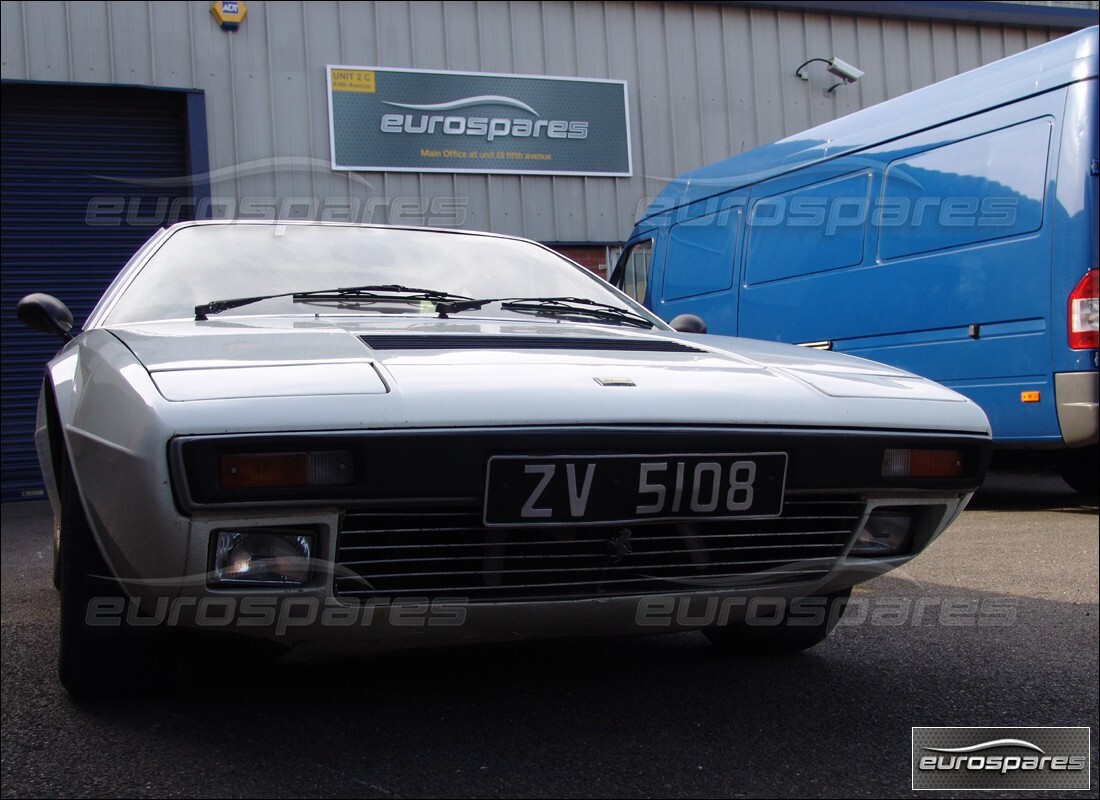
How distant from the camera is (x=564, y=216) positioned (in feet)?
34.2

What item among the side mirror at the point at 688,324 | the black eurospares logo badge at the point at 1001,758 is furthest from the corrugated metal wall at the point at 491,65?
the black eurospares logo badge at the point at 1001,758

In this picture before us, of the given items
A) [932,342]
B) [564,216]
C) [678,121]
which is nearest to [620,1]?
[678,121]

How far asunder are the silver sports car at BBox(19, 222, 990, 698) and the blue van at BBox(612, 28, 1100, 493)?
2.91 meters

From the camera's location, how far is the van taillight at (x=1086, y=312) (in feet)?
16.6

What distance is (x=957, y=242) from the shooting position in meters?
5.68

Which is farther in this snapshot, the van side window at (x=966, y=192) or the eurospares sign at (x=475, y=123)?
the eurospares sign at (x=475, y=123)

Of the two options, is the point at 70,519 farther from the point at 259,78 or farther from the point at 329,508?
the point at 259,78

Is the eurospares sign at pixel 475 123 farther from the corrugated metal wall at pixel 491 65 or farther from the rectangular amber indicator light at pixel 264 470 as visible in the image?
the rectangular amber indicator light at pixel 264 470

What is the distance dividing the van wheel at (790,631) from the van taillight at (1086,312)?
120 inches

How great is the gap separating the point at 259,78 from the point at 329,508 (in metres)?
8.53

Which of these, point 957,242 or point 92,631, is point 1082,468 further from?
point 92,631

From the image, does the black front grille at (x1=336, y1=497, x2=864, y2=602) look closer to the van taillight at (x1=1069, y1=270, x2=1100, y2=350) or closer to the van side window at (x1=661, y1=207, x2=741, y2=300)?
the van taillight at (x1=1069, y1=270, x2=1100, y2=350)

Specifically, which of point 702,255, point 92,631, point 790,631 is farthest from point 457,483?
point 702,255

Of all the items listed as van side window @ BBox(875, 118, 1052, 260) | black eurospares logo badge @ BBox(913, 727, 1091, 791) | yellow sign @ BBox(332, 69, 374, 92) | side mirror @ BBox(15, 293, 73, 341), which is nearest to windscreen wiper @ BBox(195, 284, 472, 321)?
side mirror @ BBox(15, 293, 73, 341)
